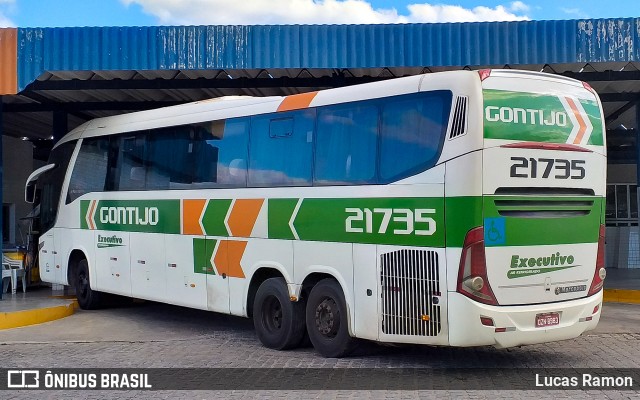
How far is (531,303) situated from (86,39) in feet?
30.9

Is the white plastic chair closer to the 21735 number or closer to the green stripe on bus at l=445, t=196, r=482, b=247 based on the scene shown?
the green stripe on bus at l=445, t=196, r=482, b=247

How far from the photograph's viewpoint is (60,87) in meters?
15.8

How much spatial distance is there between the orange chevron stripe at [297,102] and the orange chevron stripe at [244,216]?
1.29 metres

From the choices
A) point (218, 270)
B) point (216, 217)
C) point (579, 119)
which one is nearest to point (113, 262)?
point (218, 270)

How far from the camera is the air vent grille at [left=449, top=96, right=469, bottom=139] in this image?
27.3 ft

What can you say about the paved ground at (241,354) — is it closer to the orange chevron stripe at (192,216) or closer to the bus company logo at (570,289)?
the bus company logo at (570,289)

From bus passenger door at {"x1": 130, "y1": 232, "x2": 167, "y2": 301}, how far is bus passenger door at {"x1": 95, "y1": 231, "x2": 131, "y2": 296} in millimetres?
241

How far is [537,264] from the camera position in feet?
28.2

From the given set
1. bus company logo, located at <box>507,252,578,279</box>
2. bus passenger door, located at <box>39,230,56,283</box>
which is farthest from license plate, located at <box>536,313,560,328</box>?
bus passenger door, located at <box>39,230,56,283</box>

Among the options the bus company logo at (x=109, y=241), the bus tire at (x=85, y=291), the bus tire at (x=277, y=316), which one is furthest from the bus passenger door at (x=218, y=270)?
the bus tire at (x=85, y=291)

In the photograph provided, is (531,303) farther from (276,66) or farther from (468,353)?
(276,66)

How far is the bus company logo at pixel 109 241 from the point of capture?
13.8 meters

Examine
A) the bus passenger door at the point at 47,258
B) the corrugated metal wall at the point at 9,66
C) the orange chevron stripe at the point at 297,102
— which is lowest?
the bus passenger door at the point at 47,258

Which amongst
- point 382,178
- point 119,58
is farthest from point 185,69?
point 382,178
